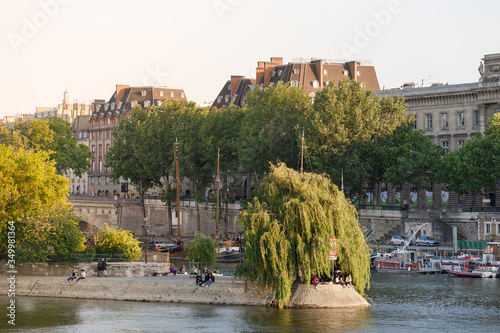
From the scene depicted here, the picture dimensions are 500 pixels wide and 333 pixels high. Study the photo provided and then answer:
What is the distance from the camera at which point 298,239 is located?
5500cm

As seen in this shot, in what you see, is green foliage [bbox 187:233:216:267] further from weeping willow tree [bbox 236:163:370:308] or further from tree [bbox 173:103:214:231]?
tree [bbox 173:103:214:231]

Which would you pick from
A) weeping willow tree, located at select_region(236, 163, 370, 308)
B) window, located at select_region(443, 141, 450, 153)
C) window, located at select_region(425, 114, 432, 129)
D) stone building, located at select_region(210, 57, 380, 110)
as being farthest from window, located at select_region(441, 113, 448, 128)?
weeping willow tree, located at select_region(236, 163, 370, 308)

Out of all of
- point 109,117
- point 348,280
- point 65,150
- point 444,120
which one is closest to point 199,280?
point 348,280

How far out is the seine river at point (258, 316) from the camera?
5053 cm

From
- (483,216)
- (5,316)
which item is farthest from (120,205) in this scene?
(5,316)

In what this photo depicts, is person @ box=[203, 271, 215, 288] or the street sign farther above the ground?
the street sign

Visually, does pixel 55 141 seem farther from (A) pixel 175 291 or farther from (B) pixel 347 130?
(A) pixel 175 291

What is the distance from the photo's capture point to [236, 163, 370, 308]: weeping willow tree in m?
54.5

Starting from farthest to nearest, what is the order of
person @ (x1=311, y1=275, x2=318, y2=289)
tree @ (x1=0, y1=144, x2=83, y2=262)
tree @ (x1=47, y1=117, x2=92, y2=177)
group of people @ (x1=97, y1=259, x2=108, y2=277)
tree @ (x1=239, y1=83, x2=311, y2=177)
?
tree @ (x1=47, y1=117, x2=92, y2=177), tree @ (x1=239, y1=83, x2=311, y2=177), tree @ (x1=0, y1=144, x2=83, y2=262), group of people @ (x1=97, y1=259, x2=108, y2=277), person @ (x1=311, y1=275, x2=318, y2=289)

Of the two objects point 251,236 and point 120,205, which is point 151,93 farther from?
point 251,236

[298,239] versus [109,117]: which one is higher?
[109,117]

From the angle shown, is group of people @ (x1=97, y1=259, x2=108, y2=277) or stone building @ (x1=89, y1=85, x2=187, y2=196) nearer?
group of people @ (x1=97, y1=259, x2=108, y2=277)

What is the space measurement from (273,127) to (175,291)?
4739 cm

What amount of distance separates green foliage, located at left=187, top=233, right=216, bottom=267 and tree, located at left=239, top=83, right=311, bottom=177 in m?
31.8
